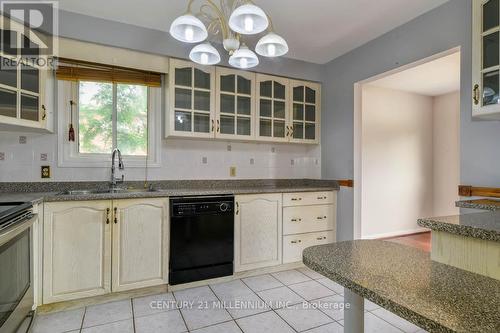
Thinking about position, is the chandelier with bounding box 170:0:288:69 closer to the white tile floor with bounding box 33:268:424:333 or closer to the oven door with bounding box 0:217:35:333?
the oven door with bounding box 0:217:35:333

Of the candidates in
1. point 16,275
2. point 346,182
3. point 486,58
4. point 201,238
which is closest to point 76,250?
point 16,275

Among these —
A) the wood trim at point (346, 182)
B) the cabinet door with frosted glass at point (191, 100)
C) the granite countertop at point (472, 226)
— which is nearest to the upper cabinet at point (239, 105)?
the cabinet door with frosted glass at point (191, 100)

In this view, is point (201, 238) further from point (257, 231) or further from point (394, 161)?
point (394, 161)

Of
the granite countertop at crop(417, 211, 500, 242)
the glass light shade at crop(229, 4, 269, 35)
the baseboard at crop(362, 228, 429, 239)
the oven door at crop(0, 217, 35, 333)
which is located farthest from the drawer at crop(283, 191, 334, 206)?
the oven door at crop(0, 217, 35, 333)

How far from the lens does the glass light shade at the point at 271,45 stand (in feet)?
5.67

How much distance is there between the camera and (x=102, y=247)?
2.23m

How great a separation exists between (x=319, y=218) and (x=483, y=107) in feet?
6.26

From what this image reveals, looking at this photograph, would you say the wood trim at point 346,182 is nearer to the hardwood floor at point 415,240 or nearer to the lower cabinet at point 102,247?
the hardwood floor at point 415,240

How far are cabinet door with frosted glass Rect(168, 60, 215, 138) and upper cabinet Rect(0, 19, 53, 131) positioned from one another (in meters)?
1.06

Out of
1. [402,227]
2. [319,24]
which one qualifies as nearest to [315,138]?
[319,24]

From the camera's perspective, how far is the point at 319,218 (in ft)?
10.5

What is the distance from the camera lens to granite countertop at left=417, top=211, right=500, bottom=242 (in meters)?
0.84

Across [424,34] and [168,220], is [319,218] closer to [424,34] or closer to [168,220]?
[168,220]

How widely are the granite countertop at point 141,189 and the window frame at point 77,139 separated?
0.68 ft
